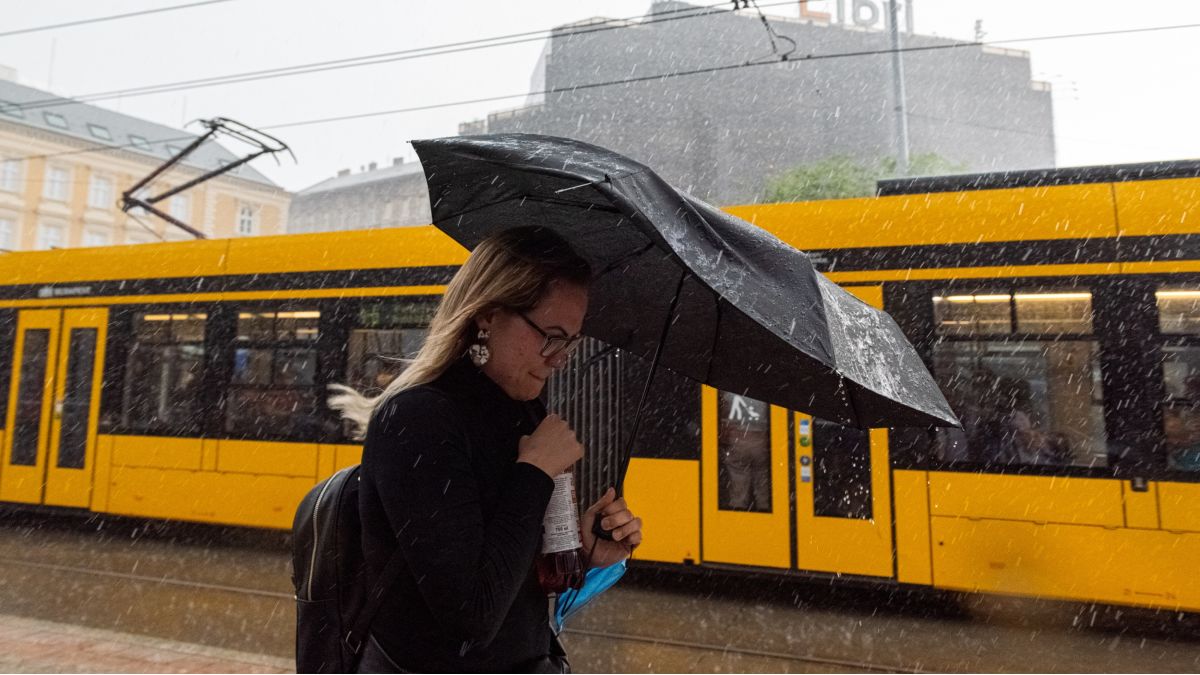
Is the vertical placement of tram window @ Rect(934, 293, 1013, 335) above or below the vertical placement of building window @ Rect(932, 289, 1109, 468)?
above

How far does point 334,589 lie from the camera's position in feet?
4.47

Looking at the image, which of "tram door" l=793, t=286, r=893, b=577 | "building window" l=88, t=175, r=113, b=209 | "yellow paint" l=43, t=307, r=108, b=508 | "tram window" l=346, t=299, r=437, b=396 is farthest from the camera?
"building window" l=88, t=175, r=113, b=209

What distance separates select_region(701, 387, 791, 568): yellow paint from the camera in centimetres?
Answer: 597

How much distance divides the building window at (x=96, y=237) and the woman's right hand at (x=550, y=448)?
55293 millimetres

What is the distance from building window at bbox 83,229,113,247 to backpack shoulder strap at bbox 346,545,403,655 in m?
55.2

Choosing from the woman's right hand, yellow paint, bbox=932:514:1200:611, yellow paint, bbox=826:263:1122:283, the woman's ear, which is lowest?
yellow paint, bbox=932:514:1200:611

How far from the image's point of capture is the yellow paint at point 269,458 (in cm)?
734

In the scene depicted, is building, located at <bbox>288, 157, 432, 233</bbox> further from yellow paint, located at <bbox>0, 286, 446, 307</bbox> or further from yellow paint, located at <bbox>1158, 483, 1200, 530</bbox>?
yellow paint, located at <bbox>1158, 483, 1200, 530</bbox>

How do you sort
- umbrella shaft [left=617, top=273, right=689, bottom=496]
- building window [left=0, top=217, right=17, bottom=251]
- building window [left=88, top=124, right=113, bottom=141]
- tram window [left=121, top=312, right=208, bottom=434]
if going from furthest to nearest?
building window [left=88, top=124, right=113, bottom=141], building window [left=0, top=217, right=17, bottom=251], tram window [left=121, top=312, right=208, bottom=434], umbrella shaft [left=617, top=273, right=689, bottom=496]

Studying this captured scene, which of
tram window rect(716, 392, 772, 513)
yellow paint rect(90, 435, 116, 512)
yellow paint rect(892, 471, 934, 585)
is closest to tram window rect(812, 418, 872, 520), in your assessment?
yellow paint rect(892, 471, 934, 585)

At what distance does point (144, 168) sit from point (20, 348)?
48906 mm

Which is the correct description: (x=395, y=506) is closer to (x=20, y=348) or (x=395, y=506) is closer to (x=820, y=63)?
(x=20, y=348)

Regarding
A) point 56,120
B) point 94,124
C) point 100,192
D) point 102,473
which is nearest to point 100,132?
point 94,124

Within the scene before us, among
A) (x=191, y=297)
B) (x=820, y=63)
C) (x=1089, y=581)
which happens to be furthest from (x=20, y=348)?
A: (x=820, y=63)
